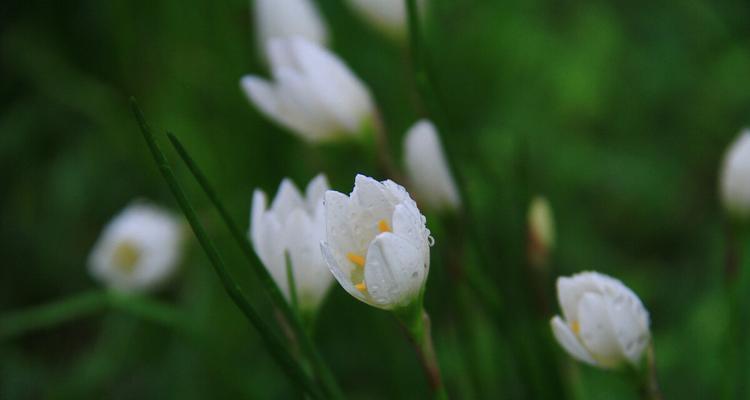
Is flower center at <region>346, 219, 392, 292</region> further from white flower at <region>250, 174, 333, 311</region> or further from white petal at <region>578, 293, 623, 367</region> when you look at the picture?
white petal at <region>578, 293, 623, 367</region>

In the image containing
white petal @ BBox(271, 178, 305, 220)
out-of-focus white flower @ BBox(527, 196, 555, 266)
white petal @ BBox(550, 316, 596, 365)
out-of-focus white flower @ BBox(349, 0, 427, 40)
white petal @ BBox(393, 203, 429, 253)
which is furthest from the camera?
out-of-focus white flower @ BBox(349, 0, 427, 40)

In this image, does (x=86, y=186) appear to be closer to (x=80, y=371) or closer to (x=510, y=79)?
(x=80, y=371)

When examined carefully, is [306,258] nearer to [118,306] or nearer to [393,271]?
[393,271]

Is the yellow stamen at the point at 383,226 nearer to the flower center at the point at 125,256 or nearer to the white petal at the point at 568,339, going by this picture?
the white petal at the point at 568,339

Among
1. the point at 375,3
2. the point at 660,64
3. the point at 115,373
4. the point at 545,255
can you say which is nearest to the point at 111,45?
the point at 115,373

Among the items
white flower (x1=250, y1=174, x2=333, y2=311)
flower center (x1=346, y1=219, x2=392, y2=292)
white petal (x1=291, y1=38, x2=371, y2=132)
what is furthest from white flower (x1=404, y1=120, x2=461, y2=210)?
flower center (x1=346, y1=219, x2=392, y2=292)

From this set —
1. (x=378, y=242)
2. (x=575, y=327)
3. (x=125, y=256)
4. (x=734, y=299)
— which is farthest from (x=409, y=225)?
(x=125, y=256)
